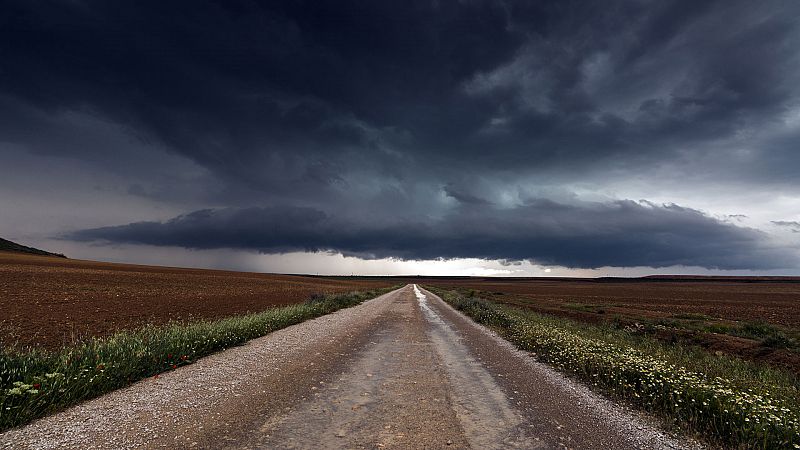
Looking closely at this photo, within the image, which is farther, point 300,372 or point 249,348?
point 249,348

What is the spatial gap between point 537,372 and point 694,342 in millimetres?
12822

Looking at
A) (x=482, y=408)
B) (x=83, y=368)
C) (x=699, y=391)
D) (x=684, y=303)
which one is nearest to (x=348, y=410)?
(x=482, y=408)

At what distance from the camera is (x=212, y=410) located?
6.90m

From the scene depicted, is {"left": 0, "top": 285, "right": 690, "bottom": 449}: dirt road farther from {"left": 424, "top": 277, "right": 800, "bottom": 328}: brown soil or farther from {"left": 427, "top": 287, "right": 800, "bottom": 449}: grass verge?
{"left": 424, "top": 277, "right": 800, "bottom": 328}: brown soil

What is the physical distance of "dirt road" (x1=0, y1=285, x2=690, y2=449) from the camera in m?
5.70

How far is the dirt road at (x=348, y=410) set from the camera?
5695 mm

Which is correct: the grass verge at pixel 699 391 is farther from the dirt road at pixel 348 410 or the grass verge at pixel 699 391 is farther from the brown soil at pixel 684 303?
the brown soil at pixel 684 303

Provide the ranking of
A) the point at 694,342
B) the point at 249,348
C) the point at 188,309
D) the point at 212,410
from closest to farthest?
the point at 212,410 → the point at 249,348 → the point at 694,342 → the point at 188,309

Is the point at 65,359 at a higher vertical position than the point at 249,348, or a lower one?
higher

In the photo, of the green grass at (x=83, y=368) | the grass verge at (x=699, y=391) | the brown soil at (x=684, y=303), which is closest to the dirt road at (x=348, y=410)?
the green grass at (x=83, y=368)

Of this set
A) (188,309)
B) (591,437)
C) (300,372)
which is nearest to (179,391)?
(300,372)

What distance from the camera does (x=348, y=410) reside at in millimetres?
7051

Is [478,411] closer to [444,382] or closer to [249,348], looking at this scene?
[444,382]

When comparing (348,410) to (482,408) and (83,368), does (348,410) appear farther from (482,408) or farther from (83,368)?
(83,368)
